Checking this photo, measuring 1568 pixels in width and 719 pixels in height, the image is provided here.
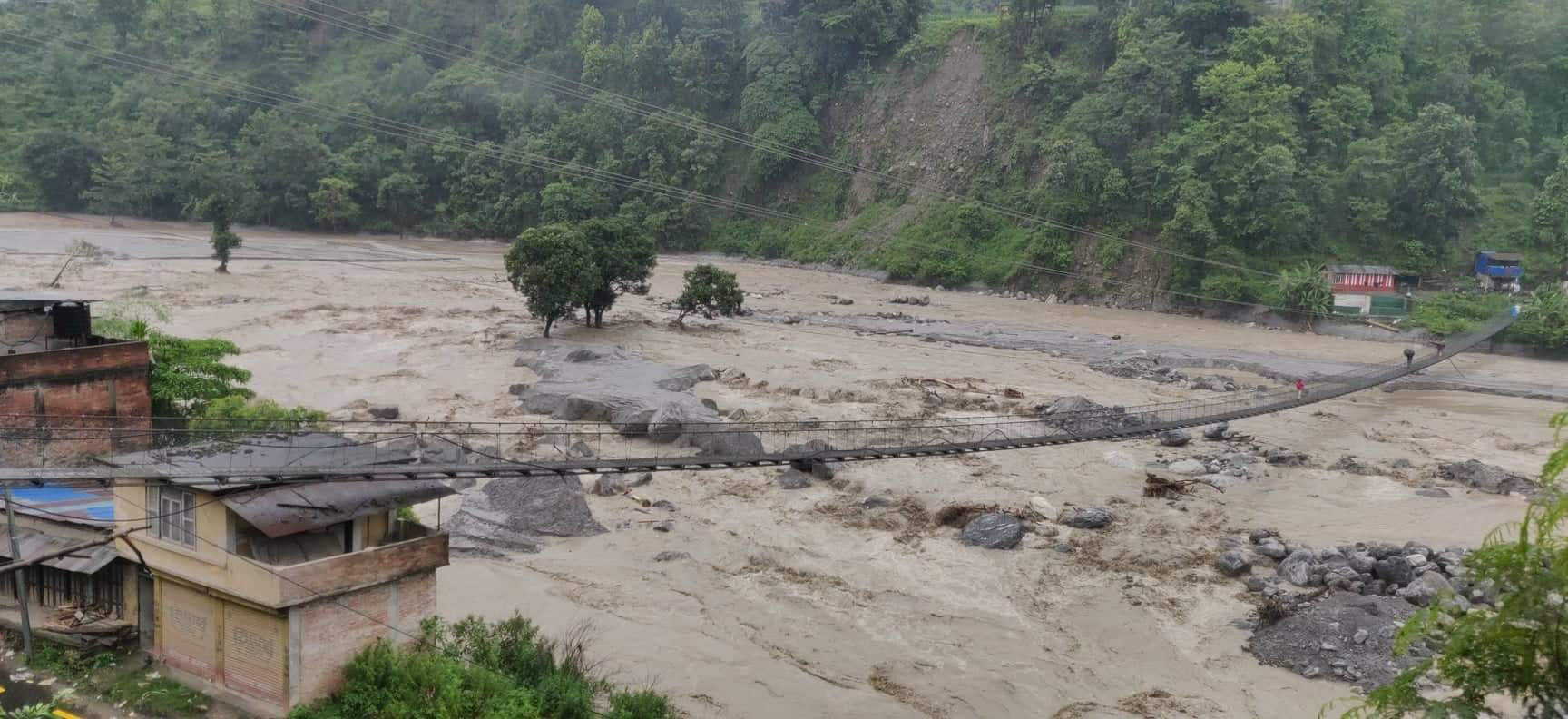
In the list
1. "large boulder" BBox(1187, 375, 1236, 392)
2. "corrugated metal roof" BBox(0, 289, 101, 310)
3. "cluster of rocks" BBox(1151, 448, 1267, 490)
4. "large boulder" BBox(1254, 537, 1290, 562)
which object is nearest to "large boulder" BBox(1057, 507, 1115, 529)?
"large boulder" BBox(1254, 537, 1290, 562)

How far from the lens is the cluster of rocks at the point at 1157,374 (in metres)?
30.5

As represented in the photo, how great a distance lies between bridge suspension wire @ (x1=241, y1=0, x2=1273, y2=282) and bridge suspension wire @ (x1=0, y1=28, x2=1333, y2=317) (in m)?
3.53

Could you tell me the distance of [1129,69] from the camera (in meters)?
46.9

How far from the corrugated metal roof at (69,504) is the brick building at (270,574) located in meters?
1.02

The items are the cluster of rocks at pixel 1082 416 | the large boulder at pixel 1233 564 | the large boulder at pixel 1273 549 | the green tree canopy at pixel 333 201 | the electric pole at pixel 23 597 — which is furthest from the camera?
the green tree canopy at pixel 333 201

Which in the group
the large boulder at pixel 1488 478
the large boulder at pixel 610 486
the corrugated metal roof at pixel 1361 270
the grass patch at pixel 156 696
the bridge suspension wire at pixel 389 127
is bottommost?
the grass patch at pixel 156 696

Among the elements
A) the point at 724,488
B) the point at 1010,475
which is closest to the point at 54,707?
the point at 724,488

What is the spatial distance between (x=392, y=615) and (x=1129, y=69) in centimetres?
4293

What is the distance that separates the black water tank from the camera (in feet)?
57.4

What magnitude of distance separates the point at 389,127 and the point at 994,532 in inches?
2257

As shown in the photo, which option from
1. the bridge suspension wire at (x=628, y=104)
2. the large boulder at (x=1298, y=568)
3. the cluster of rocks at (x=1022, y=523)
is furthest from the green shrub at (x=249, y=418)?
the bridge suspension wire at (x=628, y=104)

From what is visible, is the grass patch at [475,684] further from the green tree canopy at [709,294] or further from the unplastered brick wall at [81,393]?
the green tree canopy at [709,294]

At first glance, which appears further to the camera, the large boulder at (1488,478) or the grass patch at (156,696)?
the large boulder at (1488,478)

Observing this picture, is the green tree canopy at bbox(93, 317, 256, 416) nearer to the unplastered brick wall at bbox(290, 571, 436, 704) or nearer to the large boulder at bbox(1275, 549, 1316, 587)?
the unplastered brick wall at bbox(290, 571, 436, 704)
